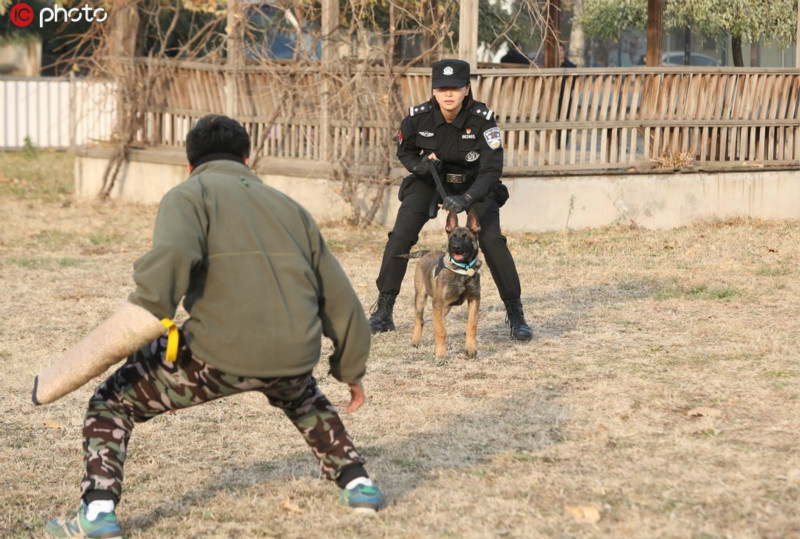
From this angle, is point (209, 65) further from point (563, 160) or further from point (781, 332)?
point (781, 332)

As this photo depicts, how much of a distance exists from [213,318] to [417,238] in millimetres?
4272

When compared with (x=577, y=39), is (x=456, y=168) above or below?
below

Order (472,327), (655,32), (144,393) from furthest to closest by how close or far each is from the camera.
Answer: (655,32) → (472,327) → (144,393)

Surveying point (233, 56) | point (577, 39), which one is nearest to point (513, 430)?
point (233, 56)

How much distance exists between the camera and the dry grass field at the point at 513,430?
15.7 ft

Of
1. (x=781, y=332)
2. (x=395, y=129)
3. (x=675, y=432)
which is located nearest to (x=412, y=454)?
(x=675, y=432)

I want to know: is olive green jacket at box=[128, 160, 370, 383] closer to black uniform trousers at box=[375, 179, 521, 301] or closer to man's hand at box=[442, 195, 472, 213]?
man's hand at box=[442, 195, 472, 213]

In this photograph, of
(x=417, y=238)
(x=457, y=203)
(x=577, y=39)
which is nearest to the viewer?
(x=457, y=203)

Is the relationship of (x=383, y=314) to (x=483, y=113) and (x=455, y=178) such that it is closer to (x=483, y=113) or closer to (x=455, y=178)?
(x=455, y=178)

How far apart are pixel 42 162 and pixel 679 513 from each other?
741 inches

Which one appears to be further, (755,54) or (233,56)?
(755,54)

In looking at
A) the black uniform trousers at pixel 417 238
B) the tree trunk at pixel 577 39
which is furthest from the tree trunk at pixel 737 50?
the black uniform trousers at pixel 417 238

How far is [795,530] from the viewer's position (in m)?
4.47

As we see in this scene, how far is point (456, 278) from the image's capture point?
25.1ft
